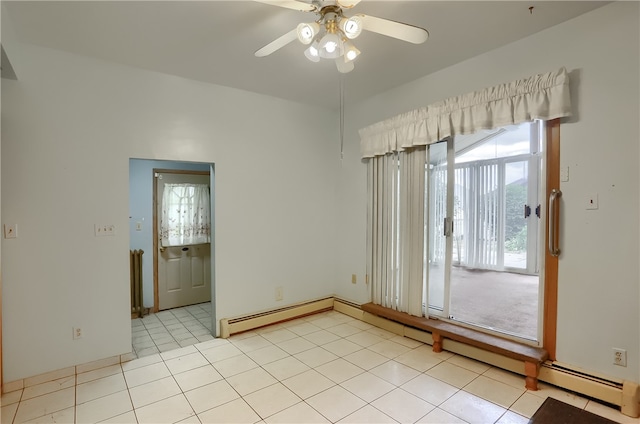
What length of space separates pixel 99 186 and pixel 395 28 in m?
2.72

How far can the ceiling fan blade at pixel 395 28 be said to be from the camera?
168cm

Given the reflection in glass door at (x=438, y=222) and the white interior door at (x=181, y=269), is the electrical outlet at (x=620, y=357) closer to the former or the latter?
the reflection in glass door at (x=438, y=222)

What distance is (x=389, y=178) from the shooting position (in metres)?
3.60

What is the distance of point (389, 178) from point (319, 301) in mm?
1886

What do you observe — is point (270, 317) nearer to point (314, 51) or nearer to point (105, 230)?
point (105, 230)

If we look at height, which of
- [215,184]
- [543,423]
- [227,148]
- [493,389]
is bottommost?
[493,389]

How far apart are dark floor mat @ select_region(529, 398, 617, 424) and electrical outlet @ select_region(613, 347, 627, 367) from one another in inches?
23.3

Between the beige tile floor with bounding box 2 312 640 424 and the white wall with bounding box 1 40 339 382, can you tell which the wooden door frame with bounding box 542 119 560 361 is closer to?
the beige tile floor with bounding box 2 312 640 424

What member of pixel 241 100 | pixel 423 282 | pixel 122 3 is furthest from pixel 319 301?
pixel 122 3

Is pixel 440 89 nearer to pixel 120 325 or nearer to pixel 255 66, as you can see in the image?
pixel 255 66

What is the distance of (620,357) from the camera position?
209 centimetres

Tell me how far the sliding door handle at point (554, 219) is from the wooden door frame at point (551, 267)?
0.9 inches

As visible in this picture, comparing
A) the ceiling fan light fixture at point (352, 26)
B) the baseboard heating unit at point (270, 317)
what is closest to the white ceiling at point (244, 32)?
the ceiling fan light fixture at point (352, 26)

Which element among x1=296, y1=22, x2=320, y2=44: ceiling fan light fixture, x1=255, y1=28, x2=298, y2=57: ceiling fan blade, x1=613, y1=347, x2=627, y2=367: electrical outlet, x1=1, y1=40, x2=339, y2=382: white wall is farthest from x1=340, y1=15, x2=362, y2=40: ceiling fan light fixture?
x1=613, y1=347, x2=627, y2=367: electrical outlet
